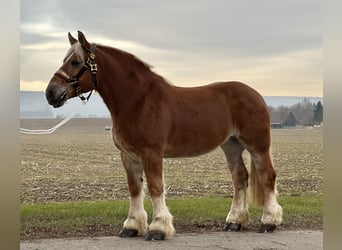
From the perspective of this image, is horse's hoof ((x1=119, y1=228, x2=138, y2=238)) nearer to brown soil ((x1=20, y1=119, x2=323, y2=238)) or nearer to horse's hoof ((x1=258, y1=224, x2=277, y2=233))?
brown soil ((x1=20, y1=119, x2=323, y2=238))

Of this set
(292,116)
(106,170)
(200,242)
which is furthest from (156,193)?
(106,170)

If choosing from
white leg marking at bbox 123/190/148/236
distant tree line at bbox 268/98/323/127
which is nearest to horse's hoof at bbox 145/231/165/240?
white leg marking at bbox 123/190/148/236

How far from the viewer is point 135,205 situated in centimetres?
488

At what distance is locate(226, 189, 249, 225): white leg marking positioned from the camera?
5316mm

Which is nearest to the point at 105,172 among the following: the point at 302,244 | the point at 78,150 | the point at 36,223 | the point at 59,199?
the point at 59,199

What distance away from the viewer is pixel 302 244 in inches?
181

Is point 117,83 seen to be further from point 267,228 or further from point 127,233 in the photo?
point 267,228

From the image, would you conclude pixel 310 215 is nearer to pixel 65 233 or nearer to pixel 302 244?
pixel 302 244

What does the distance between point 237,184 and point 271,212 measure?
22.3 inches

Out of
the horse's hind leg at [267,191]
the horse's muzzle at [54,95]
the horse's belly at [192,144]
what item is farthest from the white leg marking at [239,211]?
the horse's muzzle at [54,95]

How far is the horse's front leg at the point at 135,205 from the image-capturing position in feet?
16.0

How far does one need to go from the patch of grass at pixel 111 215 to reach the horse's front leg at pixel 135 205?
347 mm
